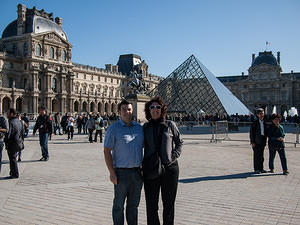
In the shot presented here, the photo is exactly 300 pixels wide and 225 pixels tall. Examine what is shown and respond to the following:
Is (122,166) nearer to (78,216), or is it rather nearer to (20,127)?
(78,216)

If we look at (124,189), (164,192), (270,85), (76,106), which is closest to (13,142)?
(124,189)

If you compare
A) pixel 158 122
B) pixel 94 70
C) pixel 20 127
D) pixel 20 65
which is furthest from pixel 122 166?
pixel 94 70

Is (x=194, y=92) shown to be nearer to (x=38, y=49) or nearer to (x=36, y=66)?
(x=36, y=66)

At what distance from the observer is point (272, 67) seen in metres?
74.5

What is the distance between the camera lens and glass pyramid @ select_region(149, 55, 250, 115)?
100 ft

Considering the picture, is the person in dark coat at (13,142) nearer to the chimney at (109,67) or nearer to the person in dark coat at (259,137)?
the person in dark coat at (259,137)

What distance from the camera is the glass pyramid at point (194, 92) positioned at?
30625 mm

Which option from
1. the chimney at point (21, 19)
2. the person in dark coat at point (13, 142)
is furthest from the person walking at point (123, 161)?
the chimney at point (21, 19)

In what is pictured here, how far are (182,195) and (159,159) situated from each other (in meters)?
2.18

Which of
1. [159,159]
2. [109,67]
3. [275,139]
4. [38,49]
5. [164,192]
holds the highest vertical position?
[109,67]

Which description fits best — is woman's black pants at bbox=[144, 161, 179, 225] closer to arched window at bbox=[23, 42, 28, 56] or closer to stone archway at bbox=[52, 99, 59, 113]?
arched window at bbox=[23, 42, 28, 56]

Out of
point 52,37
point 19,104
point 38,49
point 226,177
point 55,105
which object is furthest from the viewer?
point 55,105

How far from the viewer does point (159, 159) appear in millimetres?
3088

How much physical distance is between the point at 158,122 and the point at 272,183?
12.1ft
